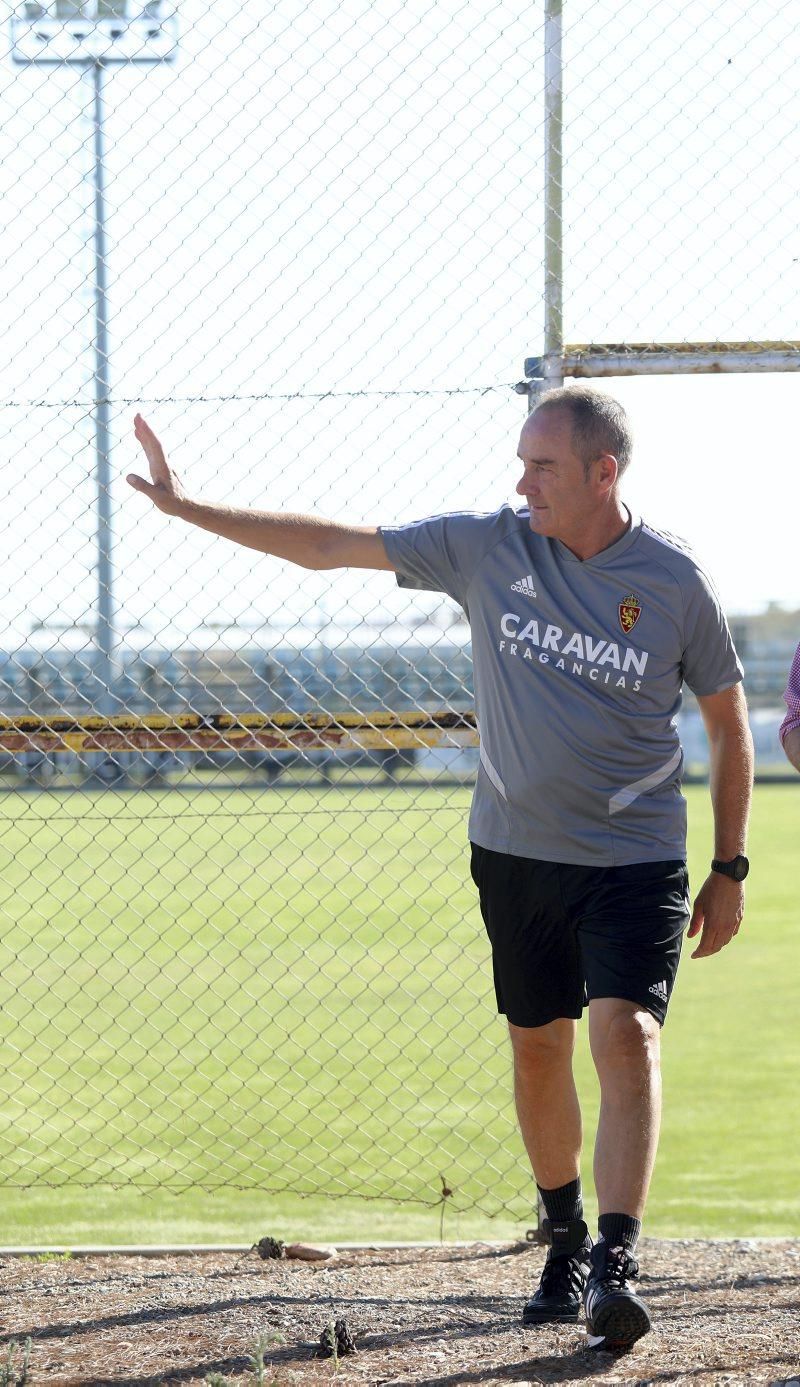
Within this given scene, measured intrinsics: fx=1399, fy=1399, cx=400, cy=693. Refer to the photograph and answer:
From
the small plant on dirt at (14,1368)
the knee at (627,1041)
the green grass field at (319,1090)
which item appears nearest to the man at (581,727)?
the knee at (627,1041)

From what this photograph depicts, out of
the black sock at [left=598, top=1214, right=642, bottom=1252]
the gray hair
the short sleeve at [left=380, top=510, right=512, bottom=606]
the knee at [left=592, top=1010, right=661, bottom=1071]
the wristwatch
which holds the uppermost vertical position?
the gray hair

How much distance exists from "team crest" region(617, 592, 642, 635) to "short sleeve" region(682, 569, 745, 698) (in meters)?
0.11

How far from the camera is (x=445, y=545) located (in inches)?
128

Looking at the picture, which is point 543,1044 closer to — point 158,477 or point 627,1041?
point 627,1041

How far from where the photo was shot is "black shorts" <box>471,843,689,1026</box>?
2.98 m

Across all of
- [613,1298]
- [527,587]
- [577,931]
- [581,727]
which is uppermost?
[527,587]

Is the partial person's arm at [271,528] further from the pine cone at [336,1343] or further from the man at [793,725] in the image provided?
the pine cone at [336,1343]

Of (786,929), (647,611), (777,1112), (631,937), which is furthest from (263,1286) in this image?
(786,929)

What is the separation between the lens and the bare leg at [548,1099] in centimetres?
323

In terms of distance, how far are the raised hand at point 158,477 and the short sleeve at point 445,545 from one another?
490 millimetres

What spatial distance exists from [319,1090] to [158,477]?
4494 mm

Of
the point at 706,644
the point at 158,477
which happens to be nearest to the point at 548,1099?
the point at 706,644

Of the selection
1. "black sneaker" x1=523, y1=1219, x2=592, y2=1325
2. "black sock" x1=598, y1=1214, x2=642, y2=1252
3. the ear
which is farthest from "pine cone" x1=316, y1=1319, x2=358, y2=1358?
the ear

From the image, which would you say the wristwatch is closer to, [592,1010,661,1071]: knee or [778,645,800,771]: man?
[778,645,800,771]: man
